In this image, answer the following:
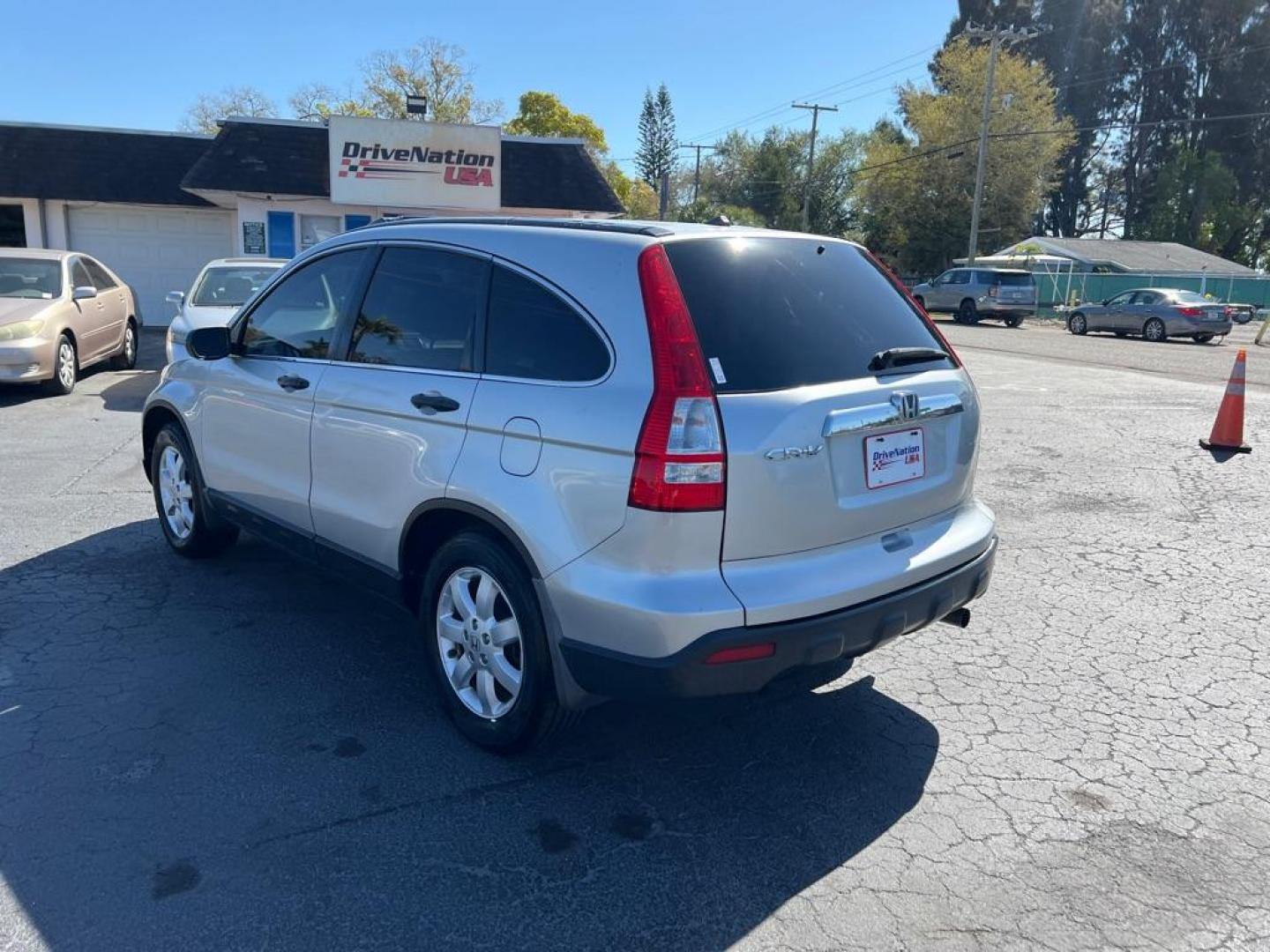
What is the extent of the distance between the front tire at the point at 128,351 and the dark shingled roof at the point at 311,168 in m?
5.23

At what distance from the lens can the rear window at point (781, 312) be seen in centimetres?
305

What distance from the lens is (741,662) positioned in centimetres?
288

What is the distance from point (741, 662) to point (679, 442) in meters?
0.67

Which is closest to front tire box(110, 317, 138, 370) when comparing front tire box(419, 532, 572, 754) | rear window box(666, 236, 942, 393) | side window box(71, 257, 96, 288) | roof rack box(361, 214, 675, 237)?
side window box(71, 257, 96, 288)

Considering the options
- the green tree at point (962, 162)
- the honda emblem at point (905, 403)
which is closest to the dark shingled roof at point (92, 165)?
the honda emblem at point (905, 403)

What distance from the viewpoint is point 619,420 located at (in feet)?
9.57

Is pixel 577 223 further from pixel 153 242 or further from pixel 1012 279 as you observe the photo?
pixel 1012 279

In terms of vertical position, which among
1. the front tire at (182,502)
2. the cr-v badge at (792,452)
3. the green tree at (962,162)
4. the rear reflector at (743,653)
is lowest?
the front tire at (182,502)

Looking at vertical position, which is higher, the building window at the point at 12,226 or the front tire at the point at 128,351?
the building window at the point at 12,226

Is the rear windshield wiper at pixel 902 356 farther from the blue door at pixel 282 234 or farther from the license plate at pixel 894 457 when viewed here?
the blue door at pixel 282 234

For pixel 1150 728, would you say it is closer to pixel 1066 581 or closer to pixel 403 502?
pixel 1066 581

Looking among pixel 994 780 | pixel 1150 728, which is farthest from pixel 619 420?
pixel 1150 728

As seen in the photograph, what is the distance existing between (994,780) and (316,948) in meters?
2.24

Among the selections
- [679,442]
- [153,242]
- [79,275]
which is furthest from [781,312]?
[153,242]
